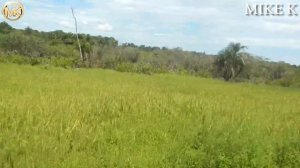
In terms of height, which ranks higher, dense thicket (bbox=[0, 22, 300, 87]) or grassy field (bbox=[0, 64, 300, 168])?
dense thicket (bbox=[0, 22, 300, 87])

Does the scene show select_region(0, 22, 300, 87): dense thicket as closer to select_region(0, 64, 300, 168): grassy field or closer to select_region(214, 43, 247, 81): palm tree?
select_region(214, 43, 247, 81): palm tree

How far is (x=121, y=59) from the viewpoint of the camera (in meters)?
47.8

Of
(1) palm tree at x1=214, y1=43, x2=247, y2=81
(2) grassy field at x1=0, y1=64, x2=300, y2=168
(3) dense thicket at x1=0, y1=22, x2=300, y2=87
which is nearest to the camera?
(2) grassy field at x1=0, y1=64, x2=300, y2=168

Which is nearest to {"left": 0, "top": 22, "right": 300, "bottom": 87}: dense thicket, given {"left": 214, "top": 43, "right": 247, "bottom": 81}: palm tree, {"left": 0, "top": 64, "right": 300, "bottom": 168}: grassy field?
{"left": 214, "top": 43, "right": 247, "bottom": 81}: palm tree

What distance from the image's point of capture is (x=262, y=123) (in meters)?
9.72

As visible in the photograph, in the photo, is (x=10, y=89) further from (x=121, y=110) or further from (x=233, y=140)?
(x=233, y=140)

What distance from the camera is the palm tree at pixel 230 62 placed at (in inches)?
2034

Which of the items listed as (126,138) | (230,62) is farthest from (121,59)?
(126,138)

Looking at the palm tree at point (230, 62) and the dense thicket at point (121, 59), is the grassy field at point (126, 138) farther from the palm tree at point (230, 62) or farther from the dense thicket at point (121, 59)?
the palm tree at point (230, 62)

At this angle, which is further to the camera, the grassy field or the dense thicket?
the dense thicket

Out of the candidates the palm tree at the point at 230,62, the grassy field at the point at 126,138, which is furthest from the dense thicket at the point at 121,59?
the grassy field at the point at 126,138

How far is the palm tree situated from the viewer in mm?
51656

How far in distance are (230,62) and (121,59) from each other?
1410cm

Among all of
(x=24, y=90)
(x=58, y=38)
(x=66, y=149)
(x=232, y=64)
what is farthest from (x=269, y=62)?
(x=66, y=149)
